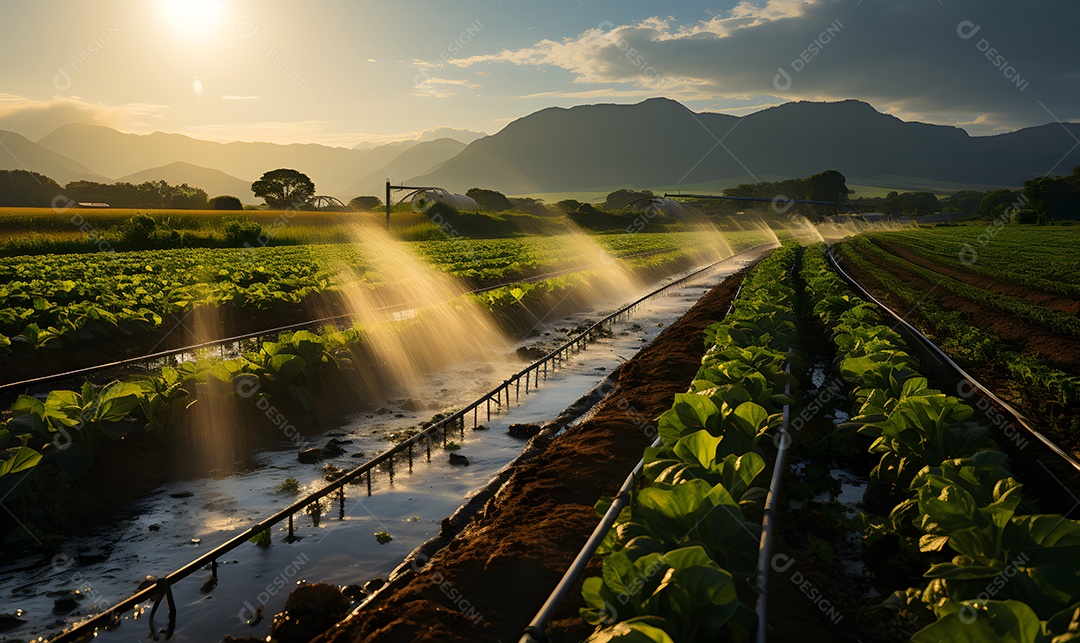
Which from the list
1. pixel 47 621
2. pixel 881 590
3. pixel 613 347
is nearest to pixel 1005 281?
pixel 613 347

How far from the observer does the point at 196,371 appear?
692 cm

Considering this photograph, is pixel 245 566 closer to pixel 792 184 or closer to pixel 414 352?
pixel 414 352

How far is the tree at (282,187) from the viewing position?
83.1 m

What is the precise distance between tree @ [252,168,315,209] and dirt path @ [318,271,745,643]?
83.4 m

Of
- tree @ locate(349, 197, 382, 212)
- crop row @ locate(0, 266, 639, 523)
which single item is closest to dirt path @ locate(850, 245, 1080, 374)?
crop row @ locate(0, 266, 639, 523)

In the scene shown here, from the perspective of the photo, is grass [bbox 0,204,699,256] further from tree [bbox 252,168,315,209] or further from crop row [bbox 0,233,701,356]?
tree [bbox 252,168,315,209]

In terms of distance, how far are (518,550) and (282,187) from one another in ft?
297

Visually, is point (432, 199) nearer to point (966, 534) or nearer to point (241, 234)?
point (241, 234)

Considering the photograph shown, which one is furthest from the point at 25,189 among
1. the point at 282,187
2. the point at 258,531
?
the point at 258,531

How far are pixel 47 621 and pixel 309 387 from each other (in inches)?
168

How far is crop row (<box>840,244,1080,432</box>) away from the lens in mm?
7055

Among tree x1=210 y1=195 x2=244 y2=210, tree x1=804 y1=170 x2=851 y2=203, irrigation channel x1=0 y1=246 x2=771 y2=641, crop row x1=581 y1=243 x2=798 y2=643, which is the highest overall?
tree x1=804 y1=170 x2=851 y2=203

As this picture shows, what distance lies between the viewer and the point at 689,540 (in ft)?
9.84

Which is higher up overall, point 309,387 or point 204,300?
point 204,300
